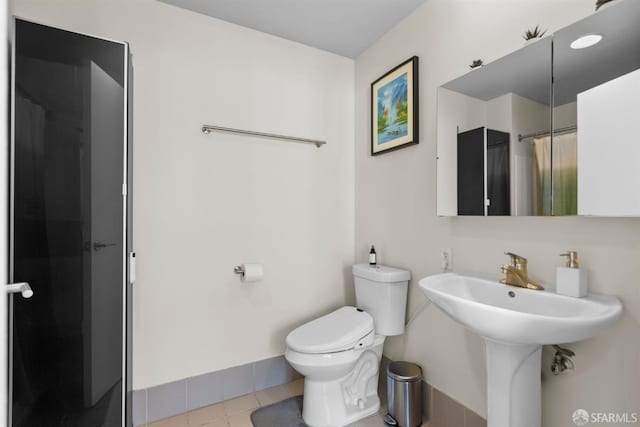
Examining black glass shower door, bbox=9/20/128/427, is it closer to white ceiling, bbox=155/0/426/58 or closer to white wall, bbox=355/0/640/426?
white ceiling, bbox=155/0/426/58

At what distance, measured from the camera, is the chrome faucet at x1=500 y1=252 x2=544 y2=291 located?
1.25 meters

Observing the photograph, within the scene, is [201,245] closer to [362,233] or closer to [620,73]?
[362,233]

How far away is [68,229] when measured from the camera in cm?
113

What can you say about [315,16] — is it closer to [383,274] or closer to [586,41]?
[586,41]

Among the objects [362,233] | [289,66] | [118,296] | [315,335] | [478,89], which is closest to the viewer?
[118,296]

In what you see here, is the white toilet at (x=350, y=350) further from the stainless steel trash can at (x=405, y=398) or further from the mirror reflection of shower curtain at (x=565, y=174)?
the mirror reflection of shower curtain at (x=565, y=174)

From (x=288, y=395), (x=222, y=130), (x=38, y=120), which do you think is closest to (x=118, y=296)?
(x=38, y=120)

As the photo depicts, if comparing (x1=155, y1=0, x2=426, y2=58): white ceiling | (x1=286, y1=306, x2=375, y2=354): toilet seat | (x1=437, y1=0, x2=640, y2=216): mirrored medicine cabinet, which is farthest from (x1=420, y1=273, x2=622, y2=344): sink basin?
(x1=155, y1=0, x2=426, y2=58): white ceiling

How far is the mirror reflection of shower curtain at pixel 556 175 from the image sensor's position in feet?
3.70

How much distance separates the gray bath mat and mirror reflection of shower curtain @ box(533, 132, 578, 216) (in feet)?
5.22

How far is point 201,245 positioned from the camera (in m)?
1.88

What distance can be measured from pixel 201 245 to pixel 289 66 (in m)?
1.32

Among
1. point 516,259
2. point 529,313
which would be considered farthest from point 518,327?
point 516,259

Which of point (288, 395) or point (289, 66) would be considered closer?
point (288, 395)
